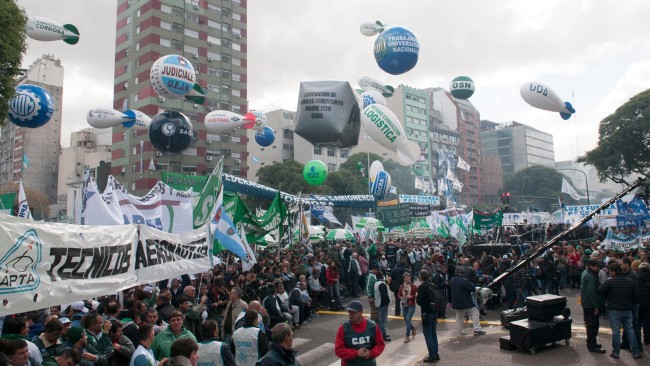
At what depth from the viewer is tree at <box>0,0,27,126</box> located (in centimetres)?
1230

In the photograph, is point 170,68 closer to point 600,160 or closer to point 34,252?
point 34,252

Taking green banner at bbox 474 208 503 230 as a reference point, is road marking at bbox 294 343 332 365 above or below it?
below

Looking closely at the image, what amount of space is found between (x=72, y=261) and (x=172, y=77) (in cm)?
1498

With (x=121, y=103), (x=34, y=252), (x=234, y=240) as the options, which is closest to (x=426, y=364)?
(x=234, y=240)

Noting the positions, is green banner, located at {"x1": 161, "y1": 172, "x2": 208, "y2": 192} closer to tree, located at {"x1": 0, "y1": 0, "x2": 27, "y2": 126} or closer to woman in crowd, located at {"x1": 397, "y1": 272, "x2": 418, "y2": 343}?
tree, located at {"x1": 0, "y1": 0, "x2": 27, "y2": 126}

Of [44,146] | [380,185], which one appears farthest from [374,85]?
[44,146]

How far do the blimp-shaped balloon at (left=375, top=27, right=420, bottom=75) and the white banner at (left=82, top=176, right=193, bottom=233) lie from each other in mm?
7608

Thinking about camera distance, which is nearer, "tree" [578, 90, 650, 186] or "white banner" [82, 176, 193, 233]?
"white banner" [82, 176, 193, 233]

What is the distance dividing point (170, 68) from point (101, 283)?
15007 mm

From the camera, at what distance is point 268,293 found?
10.3 m

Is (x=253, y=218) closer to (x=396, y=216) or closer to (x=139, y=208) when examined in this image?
(x=139, y=208)

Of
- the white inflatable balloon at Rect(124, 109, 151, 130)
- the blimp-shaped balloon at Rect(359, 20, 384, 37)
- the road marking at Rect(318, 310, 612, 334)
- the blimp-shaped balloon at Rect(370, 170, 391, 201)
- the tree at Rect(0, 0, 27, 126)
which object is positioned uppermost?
the blimp-shaped balloon at Rect(359, 20, 384, 37)

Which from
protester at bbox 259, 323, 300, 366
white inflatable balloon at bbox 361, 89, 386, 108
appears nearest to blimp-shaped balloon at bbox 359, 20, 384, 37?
white inflatable balloon at bbox 361, 89, 386, 108

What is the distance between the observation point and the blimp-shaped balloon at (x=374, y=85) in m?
29.5
